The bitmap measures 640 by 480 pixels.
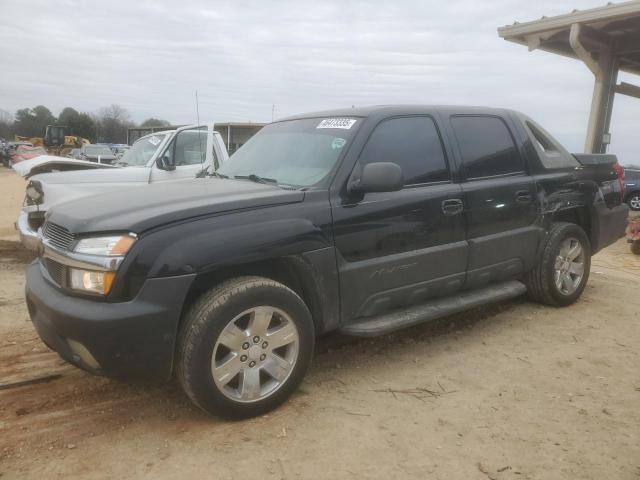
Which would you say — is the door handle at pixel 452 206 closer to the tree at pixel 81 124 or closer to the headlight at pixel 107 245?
the headlight at pixel 107 245

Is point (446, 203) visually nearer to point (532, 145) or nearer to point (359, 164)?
point (359, 164)

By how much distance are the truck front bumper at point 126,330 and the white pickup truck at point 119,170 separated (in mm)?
2302

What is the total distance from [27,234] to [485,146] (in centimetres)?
465

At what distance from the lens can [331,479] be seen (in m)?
2.42

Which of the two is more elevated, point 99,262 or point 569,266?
point 99,262

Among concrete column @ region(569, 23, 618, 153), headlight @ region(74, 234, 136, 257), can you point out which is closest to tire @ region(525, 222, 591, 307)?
headlight @ region(74, 234, 136, 257)

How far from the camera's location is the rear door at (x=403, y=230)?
334 cm

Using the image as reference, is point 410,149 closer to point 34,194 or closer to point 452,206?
point 452,206

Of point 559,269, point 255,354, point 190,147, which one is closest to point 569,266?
point 559,269

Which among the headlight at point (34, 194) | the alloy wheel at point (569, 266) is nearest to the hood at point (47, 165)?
the headlight at point (34, 194)

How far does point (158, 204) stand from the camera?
296cm

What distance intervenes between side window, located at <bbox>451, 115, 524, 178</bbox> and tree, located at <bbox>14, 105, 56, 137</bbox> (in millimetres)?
73576

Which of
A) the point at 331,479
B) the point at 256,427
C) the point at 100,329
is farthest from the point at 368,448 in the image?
the point at 100,329

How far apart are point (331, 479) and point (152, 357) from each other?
1050 mm
